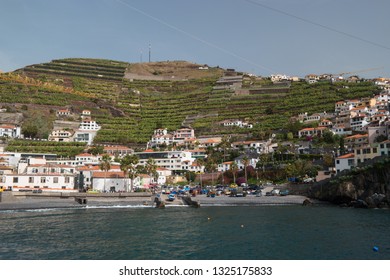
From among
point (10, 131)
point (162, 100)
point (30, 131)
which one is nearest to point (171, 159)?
point (30, 131)

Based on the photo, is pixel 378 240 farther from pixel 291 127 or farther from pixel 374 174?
pixel 291 127

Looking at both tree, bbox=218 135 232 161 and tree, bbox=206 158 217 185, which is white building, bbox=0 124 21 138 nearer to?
tree, bbox=206 158 217 185

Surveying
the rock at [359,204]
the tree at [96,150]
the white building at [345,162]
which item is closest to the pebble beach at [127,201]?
the rock at [359,204]

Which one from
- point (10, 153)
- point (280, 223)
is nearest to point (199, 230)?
point (280, 223)

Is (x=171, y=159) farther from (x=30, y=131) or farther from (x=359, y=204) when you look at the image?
(x=359, y=204)

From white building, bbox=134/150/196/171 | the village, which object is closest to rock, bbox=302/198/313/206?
the village

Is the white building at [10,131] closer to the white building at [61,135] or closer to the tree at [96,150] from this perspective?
the white building at [61,135]
